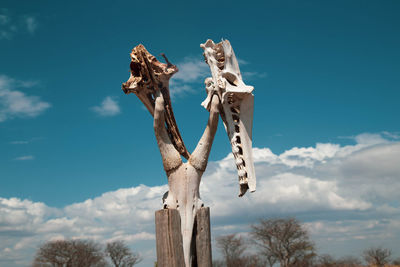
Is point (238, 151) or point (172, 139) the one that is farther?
point (172, 139)

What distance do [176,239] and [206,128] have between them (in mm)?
2027

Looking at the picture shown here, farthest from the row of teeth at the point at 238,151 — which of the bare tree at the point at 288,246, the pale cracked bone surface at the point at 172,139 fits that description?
the bare tree at the point at 288,246

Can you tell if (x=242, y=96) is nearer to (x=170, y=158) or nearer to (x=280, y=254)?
(x=170, y=158)

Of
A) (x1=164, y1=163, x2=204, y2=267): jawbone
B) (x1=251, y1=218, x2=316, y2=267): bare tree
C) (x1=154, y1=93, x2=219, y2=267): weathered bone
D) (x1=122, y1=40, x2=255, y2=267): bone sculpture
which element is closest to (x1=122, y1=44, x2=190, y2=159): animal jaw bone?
(x1=122, y1=40, x2=255, y2=267): bone sculpture

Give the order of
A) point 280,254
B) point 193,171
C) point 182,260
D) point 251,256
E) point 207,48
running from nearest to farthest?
point 182,260 → point 193,171 → point 207,48 → point 280,254 → point 251,256

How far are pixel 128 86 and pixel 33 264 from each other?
45097mm

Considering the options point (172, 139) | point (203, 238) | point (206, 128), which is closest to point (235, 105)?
point (206, 128)

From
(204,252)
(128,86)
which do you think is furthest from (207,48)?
(204,252)

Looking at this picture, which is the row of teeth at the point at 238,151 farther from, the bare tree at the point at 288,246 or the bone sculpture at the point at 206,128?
the bare tree at the point at 288,246

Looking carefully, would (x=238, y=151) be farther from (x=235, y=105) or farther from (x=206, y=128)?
(x=235, y=105)

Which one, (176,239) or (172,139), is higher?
(172,139)

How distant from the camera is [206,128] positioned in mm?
7289

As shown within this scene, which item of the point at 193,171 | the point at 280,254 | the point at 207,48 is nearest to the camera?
the point at 193,171

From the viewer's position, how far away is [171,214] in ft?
21.7
